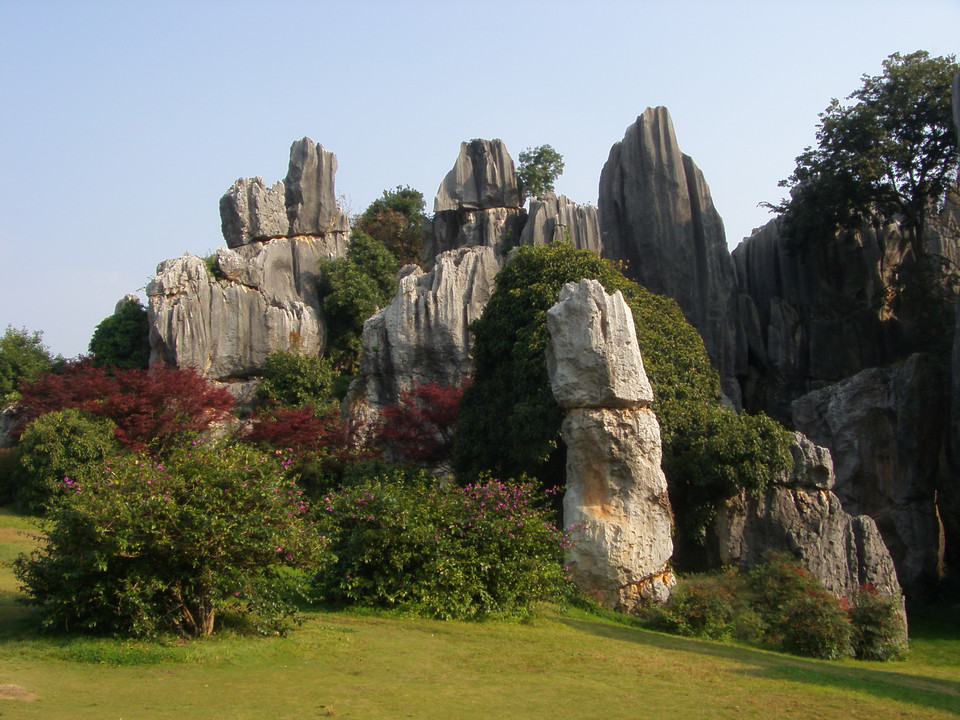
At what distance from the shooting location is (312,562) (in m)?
9.30

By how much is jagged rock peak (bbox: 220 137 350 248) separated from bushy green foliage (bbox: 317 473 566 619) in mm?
23608

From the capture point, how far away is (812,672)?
991 cm

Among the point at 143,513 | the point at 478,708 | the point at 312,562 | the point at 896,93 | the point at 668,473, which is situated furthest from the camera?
the point at 896,93

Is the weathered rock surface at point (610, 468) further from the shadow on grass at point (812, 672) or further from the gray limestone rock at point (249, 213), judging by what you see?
the gray limestone rock at point (249, 213)

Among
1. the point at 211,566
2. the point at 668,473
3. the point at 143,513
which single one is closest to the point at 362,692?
the point at 211,566

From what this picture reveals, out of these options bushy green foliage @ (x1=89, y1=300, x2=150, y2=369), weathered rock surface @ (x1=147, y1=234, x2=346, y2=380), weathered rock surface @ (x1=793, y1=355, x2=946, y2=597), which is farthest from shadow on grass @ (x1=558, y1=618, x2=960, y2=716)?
bushy green foliage @ (x1=89, y1=300, x2=150, y2=369)

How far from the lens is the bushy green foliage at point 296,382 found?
28.3 metres

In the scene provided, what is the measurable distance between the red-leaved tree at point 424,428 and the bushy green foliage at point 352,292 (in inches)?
411

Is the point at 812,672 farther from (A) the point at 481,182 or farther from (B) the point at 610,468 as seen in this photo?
(A) the point at 481,182

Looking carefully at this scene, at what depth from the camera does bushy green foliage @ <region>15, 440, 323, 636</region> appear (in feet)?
26.9

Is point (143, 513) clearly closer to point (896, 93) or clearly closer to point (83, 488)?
point (83, 488)

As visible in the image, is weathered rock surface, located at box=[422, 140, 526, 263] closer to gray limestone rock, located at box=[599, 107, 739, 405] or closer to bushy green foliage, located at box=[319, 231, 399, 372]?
bushy green foliage, located at box=[319, 231, 399, 372]

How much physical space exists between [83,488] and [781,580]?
425 inches

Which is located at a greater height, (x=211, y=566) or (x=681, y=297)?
(x=681, y=297)
